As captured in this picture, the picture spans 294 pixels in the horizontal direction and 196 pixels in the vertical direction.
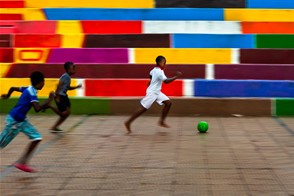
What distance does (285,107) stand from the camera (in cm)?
1036

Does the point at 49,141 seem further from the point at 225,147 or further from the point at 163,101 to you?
the point at 225,147

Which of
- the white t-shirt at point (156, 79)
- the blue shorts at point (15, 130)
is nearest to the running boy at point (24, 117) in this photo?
the blue shorts at point (15, 130)

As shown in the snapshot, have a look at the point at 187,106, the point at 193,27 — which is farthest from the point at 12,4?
the point at 187,106

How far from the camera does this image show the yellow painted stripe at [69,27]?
1303 centimetres

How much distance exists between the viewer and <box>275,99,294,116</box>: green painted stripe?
1034 centimetres

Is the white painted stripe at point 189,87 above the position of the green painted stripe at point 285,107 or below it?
above

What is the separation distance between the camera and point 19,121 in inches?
238

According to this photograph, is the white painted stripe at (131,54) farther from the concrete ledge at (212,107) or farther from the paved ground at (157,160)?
the paved ground at (157,160)

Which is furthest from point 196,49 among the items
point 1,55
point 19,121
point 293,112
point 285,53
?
point 19,121

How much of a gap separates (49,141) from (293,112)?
16.7ft

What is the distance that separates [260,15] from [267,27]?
78 cm

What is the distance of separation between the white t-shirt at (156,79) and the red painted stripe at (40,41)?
436 centimetres

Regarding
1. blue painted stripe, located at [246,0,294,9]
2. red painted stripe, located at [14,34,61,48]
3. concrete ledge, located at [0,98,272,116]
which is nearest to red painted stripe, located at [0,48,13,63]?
red painted stripe, located at [14,34,61,48]

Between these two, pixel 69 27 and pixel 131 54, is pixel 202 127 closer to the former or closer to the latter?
pixel 131 54
